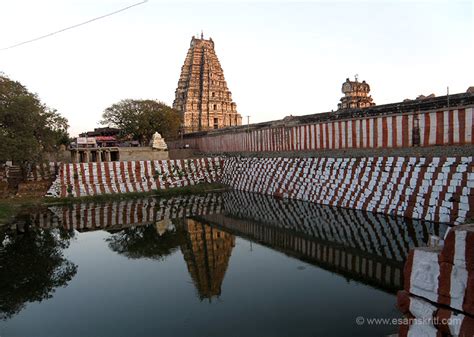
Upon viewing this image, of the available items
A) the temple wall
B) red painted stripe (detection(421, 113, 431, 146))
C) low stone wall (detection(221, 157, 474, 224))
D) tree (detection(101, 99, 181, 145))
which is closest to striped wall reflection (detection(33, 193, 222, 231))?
the temple wall

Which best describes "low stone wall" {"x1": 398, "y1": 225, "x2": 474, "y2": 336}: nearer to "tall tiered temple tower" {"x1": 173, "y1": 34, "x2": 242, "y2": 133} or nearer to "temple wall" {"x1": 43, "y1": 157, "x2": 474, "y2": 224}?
"temple wall" {"x1": 43, "y1": 157, "x2": 474, "y2": 224}

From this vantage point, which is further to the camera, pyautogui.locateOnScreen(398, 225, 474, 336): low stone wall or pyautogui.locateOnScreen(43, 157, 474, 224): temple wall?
pyautogui.locateOnScreen(43, 157, 474, 224): temple wall

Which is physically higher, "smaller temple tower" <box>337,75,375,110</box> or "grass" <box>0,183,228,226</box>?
"smaller temple tower" <box>337,75,375,110</box>

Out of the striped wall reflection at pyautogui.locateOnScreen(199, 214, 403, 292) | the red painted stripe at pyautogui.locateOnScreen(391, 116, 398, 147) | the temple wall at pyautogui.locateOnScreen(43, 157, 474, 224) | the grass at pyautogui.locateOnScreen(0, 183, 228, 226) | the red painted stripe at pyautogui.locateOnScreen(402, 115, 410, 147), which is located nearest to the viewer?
the striped wall reflection at pyautogui.locateOnScreen(199, 214, 403, 292)

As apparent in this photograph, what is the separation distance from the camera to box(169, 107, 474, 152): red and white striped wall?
11.1m

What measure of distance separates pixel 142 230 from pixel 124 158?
13.6 metres

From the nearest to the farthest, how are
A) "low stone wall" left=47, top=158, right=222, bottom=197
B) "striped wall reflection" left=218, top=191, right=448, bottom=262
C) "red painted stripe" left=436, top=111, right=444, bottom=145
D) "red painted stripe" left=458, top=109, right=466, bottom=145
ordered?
"striped wall reflection" left=218, top=191, right=448, bottom=262 → "red painted stripe" left=458, top=109, right=466, bottom=145 → "red painted stripe" left=436, top=111, right=444, bottom=145 → "low stone wall" left=47, top=158, right=222, bottom=197

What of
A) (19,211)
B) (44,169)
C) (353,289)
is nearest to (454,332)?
(353,289)

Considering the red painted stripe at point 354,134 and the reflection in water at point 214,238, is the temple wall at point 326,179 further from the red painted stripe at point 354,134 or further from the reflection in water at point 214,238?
the red painted stripe at point 354,134

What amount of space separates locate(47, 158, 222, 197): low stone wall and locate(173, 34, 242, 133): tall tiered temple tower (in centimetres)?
1906

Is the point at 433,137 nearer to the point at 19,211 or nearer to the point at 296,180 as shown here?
the point at 296,180

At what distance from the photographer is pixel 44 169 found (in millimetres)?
19906

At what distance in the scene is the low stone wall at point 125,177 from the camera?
714 inches

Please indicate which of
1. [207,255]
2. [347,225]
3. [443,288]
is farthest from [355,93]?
[443,288]
